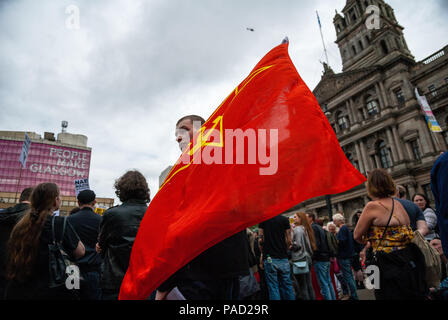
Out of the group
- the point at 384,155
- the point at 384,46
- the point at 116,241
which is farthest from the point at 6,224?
the point at 384,46

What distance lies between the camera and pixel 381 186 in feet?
9.21

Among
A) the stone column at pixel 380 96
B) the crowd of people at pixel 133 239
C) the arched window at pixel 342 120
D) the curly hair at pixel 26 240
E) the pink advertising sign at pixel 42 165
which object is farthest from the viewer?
the pink advertising sign at pixel 42 165

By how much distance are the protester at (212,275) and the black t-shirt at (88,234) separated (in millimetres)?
2303

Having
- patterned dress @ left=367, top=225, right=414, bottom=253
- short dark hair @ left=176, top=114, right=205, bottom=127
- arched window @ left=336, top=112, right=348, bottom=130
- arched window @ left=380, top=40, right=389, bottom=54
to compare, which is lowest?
patterned dress @ left=367, top=225, right=414, bottom=253

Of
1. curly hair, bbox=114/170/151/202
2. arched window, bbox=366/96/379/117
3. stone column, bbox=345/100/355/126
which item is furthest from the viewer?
stone column, bbox=345/100/355/126

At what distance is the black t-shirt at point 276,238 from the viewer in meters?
5.36

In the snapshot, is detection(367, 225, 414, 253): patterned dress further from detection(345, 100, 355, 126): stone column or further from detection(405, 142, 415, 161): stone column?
detection(345, 100, 355, 126): stone column

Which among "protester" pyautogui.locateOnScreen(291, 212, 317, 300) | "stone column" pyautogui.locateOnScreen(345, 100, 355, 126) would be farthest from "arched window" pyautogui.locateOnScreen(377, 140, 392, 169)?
"protester" pyautogui.locateOnScreen(291, 212, 317, 300)

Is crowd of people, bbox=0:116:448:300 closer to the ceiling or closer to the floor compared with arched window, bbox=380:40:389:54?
closer to the floor

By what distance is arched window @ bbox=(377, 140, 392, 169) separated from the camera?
25.8 m

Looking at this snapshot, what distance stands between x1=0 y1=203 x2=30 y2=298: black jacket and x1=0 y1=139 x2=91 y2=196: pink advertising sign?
72.6 m

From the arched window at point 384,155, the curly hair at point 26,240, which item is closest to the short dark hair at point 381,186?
the curly hair at point 26,240

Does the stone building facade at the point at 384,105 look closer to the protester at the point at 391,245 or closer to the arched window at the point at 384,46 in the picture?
the arched window at the point at 384,46
